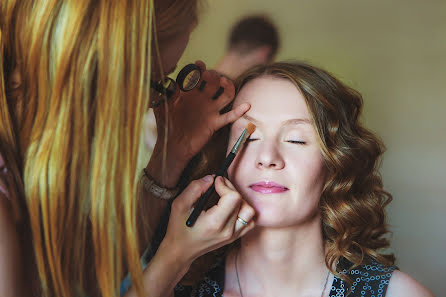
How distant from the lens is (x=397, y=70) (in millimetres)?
2211

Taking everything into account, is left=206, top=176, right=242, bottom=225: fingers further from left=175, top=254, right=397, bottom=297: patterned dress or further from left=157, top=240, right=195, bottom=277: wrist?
left=175, top=254, right=397, bottom=297: patterned dress

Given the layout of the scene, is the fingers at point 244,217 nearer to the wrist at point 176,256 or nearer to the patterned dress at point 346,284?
the wrist at point 176,256

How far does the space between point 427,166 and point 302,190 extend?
3.43 ft

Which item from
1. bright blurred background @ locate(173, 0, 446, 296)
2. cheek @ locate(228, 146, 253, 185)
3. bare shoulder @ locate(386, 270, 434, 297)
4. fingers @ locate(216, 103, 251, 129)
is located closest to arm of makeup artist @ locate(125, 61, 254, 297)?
fingers @ locate(216, 103, 251, 129)

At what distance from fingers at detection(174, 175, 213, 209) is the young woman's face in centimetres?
14

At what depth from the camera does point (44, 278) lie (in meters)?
0.94

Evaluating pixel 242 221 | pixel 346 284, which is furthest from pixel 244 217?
pixel 346 284

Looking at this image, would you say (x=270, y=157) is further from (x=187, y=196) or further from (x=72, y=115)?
(x=72, y=115)

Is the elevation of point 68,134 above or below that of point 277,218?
above

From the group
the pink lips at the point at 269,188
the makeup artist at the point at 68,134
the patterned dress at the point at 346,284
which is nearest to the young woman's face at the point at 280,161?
the pink lips at the point at 269,188

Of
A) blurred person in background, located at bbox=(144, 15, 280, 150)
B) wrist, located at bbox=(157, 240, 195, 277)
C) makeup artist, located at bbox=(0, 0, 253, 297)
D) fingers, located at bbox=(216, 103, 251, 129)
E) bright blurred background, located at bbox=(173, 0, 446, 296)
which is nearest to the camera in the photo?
makeup artist, located at bbox=(0, 0, 253, 297)

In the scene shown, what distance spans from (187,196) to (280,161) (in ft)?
0.90

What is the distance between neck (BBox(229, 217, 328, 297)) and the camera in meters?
1.38

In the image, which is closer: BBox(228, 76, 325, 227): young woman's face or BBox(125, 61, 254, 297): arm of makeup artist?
BBox(125, 61, 254, 297): arm of makeup artist
